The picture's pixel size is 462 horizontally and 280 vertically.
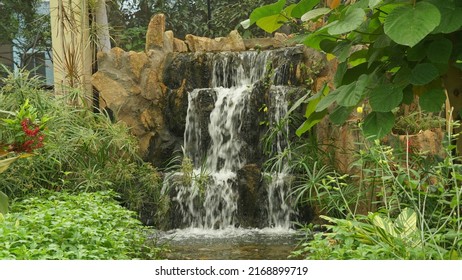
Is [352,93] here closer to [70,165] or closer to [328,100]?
[328,100]

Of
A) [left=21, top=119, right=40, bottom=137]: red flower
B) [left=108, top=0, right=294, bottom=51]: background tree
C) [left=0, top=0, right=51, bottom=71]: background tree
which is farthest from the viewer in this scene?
[left=0, top=0, right=51, bottom=71]: background tree

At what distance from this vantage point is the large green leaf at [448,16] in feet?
7.84

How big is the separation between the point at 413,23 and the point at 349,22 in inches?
8.2

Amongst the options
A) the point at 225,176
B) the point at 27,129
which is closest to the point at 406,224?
the point at 27,129

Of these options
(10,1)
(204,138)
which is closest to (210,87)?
(204,138)

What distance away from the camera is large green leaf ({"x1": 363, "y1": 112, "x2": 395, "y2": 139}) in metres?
2.50

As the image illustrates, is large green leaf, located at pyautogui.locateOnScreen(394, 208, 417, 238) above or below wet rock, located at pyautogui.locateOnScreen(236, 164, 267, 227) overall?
above

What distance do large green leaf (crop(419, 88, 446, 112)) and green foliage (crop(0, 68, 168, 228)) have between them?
2.78 meters

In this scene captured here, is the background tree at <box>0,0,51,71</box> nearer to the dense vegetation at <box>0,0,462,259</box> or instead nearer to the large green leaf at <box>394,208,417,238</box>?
the dense vegetation at <box>0,0,462,259</box>

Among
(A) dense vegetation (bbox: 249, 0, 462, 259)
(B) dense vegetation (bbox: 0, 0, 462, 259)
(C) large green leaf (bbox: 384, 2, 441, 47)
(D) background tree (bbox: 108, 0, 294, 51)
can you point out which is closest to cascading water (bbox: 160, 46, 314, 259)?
(B) dense vegetation (bbox: 0, 0, 462, 259)

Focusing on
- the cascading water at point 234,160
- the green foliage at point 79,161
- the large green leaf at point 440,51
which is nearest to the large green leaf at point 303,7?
the large green leaf at point 440,51

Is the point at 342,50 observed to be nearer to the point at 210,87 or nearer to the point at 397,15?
the point at 397,15

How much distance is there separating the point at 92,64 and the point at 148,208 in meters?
1.77
